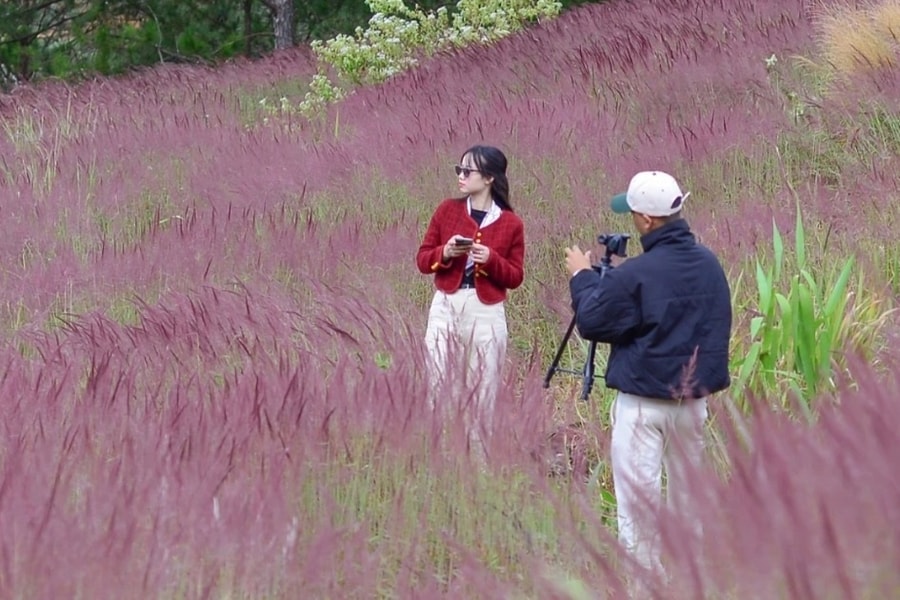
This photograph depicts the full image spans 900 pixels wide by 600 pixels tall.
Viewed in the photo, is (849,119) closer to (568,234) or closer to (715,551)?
(568,234)

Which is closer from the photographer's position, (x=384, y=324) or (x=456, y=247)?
(x=384, y=324)

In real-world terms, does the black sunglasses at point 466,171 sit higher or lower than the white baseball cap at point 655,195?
lower

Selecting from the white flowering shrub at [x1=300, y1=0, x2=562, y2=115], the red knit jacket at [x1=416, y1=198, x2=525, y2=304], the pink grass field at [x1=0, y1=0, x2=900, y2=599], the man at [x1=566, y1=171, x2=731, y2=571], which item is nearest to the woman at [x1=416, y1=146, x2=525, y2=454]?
the red knit jacket at [x1=416, y1=198, x2=525, y2=304]

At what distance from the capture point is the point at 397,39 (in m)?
12.3

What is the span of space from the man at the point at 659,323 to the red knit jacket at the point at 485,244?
114cm

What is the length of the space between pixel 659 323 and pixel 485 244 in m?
1.39

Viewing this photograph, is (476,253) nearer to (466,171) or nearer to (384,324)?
(466,171)

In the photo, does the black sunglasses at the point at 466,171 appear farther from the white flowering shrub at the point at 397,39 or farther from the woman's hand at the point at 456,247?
the white flowering shrub at the point at 397,39

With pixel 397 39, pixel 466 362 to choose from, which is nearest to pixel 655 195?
pixel 466 362

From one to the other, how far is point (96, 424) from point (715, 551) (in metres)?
1.95

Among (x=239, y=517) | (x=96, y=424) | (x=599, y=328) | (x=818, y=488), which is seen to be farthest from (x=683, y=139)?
(x=818, y=488)

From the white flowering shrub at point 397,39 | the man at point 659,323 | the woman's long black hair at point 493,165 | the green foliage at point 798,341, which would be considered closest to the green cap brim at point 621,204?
the man at point 659,323

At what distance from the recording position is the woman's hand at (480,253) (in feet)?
15.8

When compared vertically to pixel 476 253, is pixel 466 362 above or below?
above
